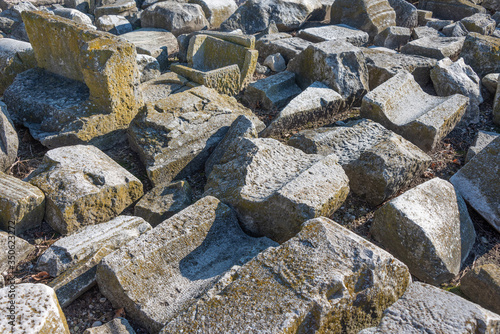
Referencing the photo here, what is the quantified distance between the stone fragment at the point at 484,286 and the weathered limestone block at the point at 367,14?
5.96 meters

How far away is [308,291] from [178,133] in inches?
92.2

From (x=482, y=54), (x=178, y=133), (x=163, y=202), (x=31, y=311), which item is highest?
(x=482, y=54)

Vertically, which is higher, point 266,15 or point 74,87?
point 266,15

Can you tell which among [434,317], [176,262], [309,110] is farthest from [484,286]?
[309,110]

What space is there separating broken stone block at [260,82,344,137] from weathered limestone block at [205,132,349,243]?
106 centimetres

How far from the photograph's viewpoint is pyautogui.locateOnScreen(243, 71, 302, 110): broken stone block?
512cm

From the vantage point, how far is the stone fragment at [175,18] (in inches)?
293

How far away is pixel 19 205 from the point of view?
111 inches

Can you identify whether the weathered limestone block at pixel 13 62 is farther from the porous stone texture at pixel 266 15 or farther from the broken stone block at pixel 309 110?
the porous stone texture at pixel 266 15

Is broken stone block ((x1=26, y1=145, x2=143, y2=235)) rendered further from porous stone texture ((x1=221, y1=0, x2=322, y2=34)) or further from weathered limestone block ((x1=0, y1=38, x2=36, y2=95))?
porous stone texture ((x1=221, y1=0, x2=322, y2=34))

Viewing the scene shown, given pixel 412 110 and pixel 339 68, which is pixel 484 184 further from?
pixel 339 68

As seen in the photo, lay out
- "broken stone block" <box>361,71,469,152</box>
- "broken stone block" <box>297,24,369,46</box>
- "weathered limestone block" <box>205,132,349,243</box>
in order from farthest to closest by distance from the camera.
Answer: "broken stone block" <box>297,24,369,46</box> < "broken stone block" <box>361,71,469,152</box> < "weathered limestone block" <box>205,132,349,243</box>

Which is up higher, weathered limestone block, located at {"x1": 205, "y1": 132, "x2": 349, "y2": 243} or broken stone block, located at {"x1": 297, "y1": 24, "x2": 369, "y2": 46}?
broken stone block, located at {"x1": 297, "y1": 24, "x2": 369, "y2": 46}

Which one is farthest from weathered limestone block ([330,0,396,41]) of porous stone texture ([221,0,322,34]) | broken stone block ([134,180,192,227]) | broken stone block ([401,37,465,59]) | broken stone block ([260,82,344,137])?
broken stone block ([134,180,192,227])
